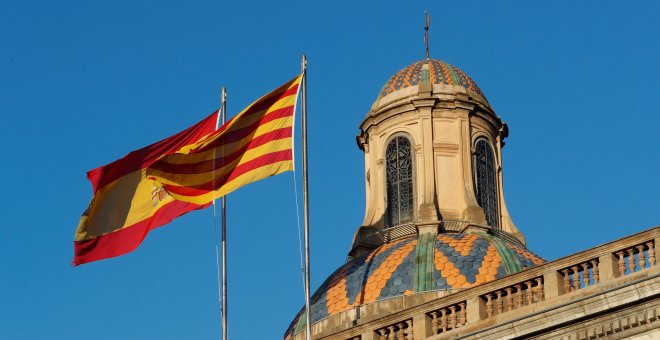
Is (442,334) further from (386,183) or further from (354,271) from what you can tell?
(386,183)

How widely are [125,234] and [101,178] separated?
3.38 ft

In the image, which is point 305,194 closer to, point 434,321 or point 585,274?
point 434,321

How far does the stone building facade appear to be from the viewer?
83.8 feet

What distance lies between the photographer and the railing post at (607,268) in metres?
25.7

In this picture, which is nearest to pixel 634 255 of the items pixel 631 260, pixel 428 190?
pixel 631 260

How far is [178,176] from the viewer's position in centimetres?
2969

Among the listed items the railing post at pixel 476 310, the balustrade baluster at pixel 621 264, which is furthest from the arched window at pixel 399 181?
the balustrade baluster at pixel 621 264

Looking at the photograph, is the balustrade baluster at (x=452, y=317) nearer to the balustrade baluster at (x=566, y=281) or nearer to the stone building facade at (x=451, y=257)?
the stone building facade at (x=451, y=257)

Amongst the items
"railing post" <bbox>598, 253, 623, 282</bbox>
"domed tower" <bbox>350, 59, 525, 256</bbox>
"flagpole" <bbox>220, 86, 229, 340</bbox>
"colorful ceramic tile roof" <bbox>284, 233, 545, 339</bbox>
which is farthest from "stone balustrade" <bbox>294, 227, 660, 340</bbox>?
"domed tower" <bbox>350, 59, 525, 256</bbox>

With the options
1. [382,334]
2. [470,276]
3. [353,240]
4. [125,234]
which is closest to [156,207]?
[125,234]

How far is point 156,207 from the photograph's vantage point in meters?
30.0

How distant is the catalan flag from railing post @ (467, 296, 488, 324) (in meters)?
4.94

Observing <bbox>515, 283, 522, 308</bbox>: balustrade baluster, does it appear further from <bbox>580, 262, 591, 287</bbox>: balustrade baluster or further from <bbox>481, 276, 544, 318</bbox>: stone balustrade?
<bbox>580, 262, 591, 287</bbox>: balustrade baluster

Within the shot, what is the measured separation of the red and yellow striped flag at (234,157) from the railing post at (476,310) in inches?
159
